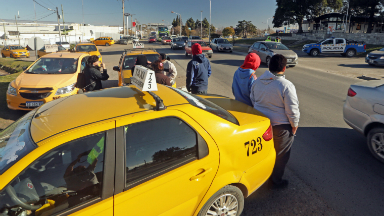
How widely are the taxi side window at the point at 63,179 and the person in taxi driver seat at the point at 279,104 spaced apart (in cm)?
221

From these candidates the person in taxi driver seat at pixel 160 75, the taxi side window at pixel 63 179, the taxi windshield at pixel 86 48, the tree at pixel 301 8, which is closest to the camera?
the taxi side window at pixel 63 179

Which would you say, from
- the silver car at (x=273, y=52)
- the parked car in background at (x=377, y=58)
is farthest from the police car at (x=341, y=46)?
the silver car at (x=273, y=52)

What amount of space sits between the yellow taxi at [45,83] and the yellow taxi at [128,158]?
4429 mm

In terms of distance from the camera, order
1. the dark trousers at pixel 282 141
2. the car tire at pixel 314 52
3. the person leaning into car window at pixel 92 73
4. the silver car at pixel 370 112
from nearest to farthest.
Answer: the dark trousers at pixel 282 141, the silver car at pixel 370 112, the person leaning into car window at pixel 92 73, the car tire at pixel 314 52

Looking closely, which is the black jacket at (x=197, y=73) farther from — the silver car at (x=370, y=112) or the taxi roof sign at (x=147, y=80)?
the silver car at (x=370, y=112)

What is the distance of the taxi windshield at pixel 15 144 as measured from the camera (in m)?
1.83

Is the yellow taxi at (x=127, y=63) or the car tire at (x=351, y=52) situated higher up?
the car tire at (x=351, y=52)

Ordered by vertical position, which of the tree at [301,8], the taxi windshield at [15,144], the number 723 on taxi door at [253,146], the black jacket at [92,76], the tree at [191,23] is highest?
the tree at [191,23]

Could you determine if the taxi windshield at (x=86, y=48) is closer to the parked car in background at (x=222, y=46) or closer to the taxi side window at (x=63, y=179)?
the parked car in background at (x=222, y=46)

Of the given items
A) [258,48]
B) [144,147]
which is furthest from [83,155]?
[258,48]

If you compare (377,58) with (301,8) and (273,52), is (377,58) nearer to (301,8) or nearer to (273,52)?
(273,52)

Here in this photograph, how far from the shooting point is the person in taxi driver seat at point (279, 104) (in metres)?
3.12

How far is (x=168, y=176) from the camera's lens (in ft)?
7.14

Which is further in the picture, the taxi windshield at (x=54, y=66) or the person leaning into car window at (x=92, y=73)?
the taxi windshield at (x=54, y=66)
